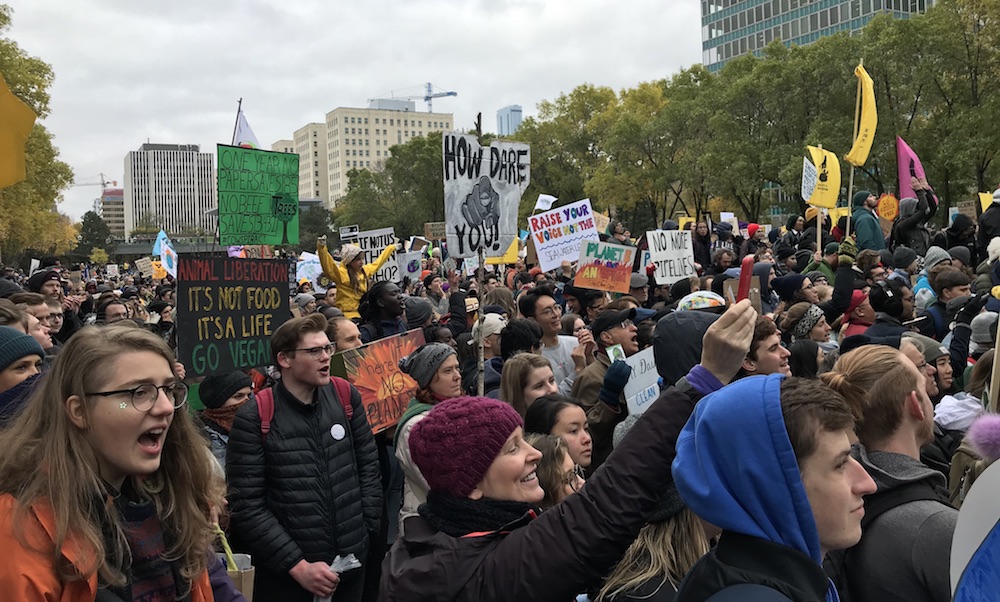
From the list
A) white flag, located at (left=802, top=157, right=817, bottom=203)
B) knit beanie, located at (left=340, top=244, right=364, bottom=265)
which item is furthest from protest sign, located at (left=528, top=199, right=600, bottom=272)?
white flag, located at (left=802, top=157, right=817, bottom=203)

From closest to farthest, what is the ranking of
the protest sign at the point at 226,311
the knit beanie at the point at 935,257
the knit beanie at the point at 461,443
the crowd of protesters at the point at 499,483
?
the crowd of protesters at the point at 499,483
the knit beanie at the point at 461,443
the protest sign at the point at 226,311
the knit beanie at the point at 935,257

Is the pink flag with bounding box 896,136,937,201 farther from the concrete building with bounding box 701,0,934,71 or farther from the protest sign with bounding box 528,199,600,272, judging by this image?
the concrete building with bounding box 701,0,934,71

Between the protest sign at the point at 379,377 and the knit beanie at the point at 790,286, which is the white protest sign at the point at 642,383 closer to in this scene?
the protest sign at the point at 379,377

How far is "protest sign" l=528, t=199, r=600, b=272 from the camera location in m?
12.3

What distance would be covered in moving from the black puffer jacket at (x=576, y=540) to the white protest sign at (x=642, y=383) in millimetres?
2401

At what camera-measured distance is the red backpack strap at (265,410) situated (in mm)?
4273

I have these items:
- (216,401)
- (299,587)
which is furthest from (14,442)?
(216,401)

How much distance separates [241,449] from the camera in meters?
4.22

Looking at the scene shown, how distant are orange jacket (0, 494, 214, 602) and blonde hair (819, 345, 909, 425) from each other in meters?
2.45

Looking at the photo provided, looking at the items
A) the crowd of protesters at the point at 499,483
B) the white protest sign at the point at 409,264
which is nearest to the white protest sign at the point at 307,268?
the white protest sign at the point at 409,264

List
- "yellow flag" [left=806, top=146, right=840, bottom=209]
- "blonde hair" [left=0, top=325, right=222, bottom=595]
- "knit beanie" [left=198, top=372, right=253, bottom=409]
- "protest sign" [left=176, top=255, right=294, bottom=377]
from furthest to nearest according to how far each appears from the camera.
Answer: "yellow flag" [left=806, top=146, right=840, bottom=209]
"protest sign" [left=176, top=255, right=294, bottom=377]
"knit beanie" [left=198, top=372, right=253, bottom=409]
"blonde hair" [left=0, top=325, right=222, bottom=595]

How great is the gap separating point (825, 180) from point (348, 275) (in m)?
8.73

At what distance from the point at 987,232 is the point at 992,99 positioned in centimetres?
2414

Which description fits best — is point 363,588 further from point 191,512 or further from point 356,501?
point 191,512
